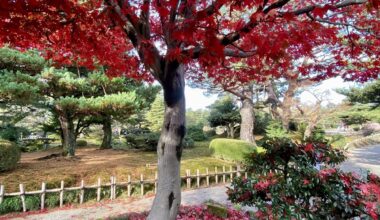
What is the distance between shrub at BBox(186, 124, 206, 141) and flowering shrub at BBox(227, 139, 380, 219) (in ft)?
60.2

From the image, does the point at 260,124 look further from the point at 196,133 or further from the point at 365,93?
the point at 365,93

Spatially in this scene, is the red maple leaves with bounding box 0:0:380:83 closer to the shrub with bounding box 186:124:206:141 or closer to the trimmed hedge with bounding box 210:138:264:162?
the trimmed hedge with bounding box 210:138:264:162

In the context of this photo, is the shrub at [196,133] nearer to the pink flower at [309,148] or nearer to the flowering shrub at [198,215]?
the flowering shrub at [198,215]

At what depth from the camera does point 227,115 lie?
2205 centimetres

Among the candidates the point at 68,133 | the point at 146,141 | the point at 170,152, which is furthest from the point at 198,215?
the point at 146,141

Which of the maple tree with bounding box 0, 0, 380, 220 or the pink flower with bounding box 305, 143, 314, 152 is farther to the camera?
the pink flower with bounding box 305, 143, 314, 152

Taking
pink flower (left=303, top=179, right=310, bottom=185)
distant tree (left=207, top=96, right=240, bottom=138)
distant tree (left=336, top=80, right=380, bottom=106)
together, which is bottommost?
pink flower (left=303, top=179, right=310, bottom=185)

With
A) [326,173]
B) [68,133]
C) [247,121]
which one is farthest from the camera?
[247,121]

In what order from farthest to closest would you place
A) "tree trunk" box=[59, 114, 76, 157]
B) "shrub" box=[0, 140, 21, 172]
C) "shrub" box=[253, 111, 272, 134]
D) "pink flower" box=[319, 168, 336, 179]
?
1. "shrub" box=[253, 111, 272, 134]
2. "tree trunk" box=[59, 114, 76, 157]
3. "shrub" box=[0, 140, 21, 172]
4. "pink flower" box=[319, 168, 336, 179]

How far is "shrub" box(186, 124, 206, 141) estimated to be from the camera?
2252cm

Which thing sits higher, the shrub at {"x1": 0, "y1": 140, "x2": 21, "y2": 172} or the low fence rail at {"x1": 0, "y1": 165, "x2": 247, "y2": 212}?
the shrub at {"x1": 0, "y1": 140, "x2": 21, "y2": 172}

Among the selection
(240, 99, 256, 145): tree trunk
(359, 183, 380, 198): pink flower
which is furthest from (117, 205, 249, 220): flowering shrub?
(240, 99, 256, 145): tree trunk

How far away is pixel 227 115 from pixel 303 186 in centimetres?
1884

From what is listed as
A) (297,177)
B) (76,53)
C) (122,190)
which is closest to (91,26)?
(76,53)
